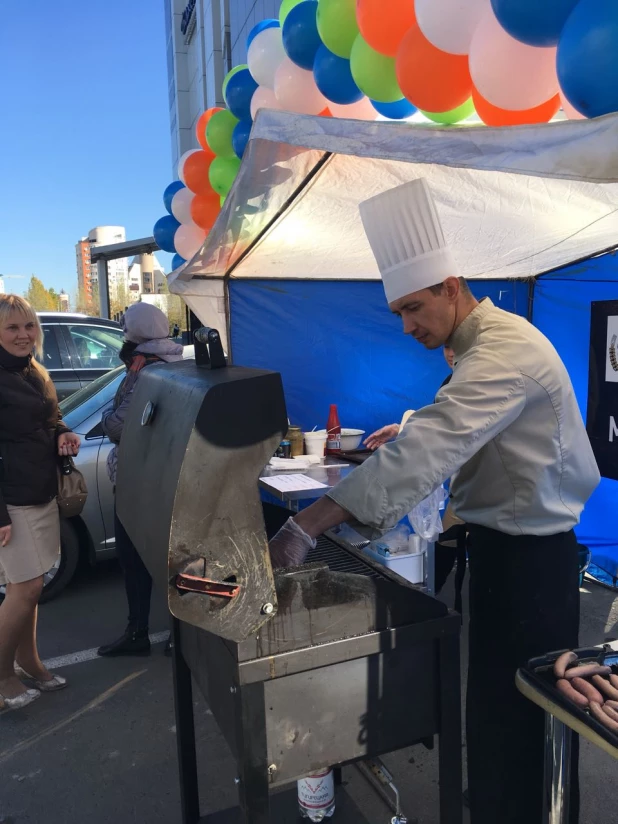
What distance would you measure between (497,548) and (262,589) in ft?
2.25

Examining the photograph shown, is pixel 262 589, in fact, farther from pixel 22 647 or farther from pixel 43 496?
pixel 22 647

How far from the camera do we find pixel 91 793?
7.71 feet

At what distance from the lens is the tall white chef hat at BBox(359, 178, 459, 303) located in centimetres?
158

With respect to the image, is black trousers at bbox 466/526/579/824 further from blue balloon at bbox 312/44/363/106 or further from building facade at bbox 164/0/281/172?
building facade at bbox 164/0/281/172

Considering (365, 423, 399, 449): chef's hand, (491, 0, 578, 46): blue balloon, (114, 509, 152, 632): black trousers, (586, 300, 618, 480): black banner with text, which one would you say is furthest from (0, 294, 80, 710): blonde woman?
(586, 300, 618, 480): black banner with text

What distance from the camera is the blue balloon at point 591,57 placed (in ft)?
4.49

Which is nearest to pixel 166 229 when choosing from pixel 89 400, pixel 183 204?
pixel 183 204

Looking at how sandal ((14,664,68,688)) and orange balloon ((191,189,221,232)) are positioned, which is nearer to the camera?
sandal ((14,664,68,688))

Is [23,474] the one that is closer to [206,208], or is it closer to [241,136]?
[241,136]

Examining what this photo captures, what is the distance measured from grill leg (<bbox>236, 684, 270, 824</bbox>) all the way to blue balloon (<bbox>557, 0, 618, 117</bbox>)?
5.30ft

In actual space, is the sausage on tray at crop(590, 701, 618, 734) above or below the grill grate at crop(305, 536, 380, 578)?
below

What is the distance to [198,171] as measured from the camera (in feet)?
13.0

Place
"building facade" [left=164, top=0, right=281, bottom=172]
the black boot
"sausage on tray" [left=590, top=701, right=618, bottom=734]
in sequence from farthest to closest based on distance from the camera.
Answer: "building facade" [left=164, top=0, right=281, bottom=172] < the black boot < "sausage on tray" [left=590, top=701, right=618, bottom=734]

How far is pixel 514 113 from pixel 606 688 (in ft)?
5.61
